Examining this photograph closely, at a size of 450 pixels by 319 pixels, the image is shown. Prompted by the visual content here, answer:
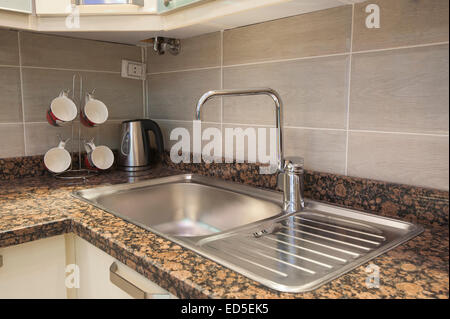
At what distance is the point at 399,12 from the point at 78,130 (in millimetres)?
1210

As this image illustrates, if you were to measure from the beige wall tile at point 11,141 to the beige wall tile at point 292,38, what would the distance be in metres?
0.81

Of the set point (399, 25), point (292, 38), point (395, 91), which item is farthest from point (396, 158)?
point (292, 38)

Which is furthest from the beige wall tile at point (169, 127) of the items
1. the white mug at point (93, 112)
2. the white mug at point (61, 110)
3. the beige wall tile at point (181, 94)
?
the white mug at point (61, 110)

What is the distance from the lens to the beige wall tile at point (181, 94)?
1384mm

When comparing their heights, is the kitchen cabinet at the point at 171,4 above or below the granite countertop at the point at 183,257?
above

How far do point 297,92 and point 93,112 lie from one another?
807mm

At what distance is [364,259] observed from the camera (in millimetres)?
656

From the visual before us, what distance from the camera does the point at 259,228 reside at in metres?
0.87

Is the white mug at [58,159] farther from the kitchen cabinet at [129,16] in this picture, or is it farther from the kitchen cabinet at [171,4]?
the kitchen cabinet at [171,4]

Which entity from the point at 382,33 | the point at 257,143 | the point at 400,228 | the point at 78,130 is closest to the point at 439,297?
the point at 400,228

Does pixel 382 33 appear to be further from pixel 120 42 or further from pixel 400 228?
pixel 120 42

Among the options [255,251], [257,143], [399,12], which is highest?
[399,12]

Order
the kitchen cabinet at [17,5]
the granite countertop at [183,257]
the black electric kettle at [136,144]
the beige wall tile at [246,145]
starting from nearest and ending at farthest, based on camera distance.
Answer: the granite countertop at [183,257] → the kitchen cabinet at [17,5] → the beige wall tile at [246,145] → the black electric kettle at [136,144]

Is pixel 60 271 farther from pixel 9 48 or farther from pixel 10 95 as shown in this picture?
pixel 9 48
